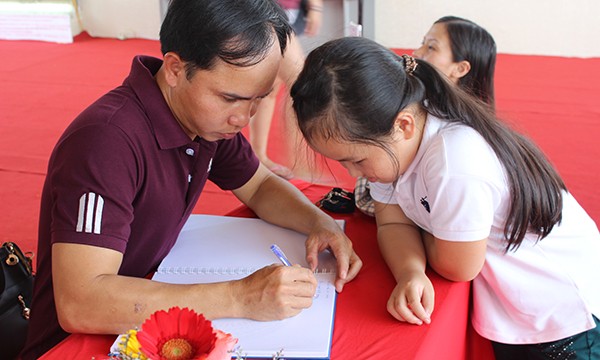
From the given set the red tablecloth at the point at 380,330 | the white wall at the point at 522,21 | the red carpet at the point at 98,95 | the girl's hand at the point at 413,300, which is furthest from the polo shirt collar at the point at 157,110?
the white wall at the point at 522,21

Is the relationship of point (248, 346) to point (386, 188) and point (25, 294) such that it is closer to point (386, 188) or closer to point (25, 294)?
point (386, 188)

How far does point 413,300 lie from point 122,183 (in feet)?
1.62

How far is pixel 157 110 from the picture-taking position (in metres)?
1.21

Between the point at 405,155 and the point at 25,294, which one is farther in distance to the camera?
the point at 25,294

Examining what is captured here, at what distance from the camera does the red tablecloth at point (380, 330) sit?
99 centimetres

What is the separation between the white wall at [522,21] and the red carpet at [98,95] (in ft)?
0.46

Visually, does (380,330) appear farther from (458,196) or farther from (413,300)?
(458,196)

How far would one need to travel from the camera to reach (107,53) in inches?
205

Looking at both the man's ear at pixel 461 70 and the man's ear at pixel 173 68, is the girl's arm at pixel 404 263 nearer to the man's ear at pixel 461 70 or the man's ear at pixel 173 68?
the man's ear at pixel 173 68

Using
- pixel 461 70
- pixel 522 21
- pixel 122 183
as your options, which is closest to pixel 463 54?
pixel 461 70

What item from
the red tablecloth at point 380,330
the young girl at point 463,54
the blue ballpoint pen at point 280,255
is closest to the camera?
the red tablecloth at point 380,330

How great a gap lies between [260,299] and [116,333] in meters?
0.22

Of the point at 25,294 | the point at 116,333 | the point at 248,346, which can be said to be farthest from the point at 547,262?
the point at 25,294

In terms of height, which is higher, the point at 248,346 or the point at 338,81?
the point at 338,81
